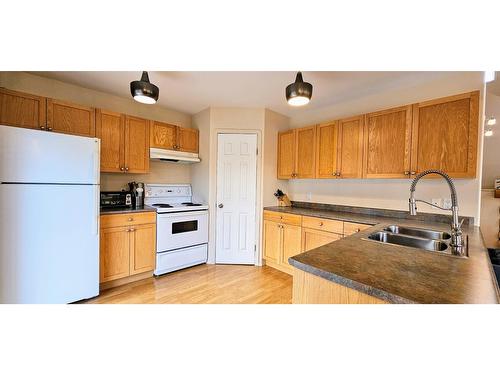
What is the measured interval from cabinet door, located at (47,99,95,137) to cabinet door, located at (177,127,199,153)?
1.01 meters

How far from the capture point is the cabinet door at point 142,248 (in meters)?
2.36

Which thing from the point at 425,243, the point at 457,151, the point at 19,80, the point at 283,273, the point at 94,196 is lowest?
the point at 283,273

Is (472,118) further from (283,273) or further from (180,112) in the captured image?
(180,112)

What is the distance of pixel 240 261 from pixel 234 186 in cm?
110

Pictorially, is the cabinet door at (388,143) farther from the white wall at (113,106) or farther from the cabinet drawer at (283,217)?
the white wall at (113,106)

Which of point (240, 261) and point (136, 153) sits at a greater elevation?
point (136, 153)

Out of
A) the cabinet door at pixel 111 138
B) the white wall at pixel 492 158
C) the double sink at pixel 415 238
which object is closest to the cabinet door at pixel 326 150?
the double sink at pixel 415 238

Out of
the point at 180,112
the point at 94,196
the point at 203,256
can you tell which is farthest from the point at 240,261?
the point at 180,112

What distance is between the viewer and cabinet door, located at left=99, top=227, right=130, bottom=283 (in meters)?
2.15

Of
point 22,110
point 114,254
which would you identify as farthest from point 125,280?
point 22,110

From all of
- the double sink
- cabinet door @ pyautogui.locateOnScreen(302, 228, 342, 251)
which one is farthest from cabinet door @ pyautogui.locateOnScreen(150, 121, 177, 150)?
the double sink

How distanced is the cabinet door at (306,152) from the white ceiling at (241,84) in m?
0.44

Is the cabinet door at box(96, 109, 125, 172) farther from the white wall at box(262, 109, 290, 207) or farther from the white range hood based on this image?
the white wall at box(262, 109, 290, 207)

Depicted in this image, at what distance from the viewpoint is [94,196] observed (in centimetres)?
200
